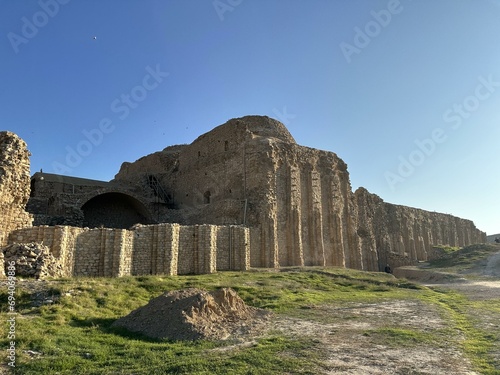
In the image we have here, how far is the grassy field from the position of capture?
650 centimetres

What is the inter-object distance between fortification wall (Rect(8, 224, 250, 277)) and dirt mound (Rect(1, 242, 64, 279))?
1213mm

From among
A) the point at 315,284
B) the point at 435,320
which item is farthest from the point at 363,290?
the point at 435,320

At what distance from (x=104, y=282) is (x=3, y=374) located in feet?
22.7

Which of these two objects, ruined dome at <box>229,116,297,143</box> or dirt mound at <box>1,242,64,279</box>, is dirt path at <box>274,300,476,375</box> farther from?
ruined dome at <box>229,116,297,143</box>

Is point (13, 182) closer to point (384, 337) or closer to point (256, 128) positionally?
point (384, 337)

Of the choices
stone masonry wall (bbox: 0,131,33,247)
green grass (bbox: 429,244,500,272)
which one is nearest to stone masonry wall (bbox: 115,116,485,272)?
green grass (bbox: 429,244,500,272)

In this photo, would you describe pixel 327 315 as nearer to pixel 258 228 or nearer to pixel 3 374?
pixel 3 374

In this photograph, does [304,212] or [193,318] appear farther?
[304,212]

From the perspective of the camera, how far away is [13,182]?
47.7 ft

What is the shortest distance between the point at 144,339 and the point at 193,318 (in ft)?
3.87

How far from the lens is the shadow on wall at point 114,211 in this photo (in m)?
31.9

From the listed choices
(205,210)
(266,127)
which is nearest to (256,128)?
(266,127)

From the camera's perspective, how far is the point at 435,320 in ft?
35.4

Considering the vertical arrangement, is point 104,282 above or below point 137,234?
below
